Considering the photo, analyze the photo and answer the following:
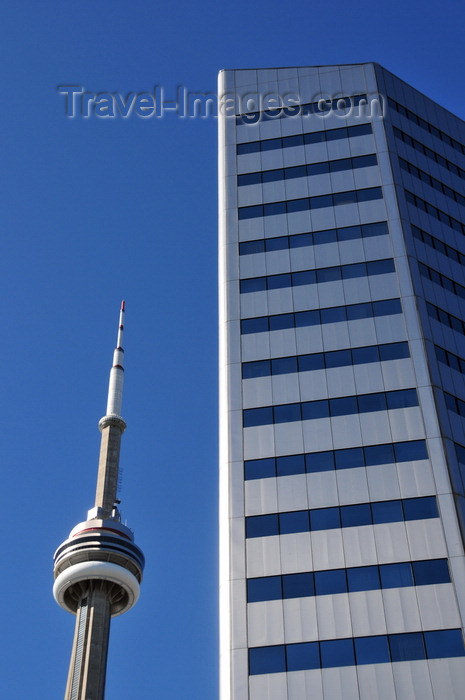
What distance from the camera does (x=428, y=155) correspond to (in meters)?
64.7

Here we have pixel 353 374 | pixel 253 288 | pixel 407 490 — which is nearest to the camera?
pixel 407 490

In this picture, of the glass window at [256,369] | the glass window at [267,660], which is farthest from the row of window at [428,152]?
the glass window at [267,660]

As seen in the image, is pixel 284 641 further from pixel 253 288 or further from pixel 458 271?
pixel 458 271

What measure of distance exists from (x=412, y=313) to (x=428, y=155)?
1733 cm

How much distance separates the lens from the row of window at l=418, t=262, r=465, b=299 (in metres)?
56.3

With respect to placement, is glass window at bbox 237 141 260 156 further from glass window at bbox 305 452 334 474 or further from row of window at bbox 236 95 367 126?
glass window at bbox 305 452 334 474

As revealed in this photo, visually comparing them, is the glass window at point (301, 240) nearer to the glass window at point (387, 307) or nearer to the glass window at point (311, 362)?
the glass window at point (387, 307)

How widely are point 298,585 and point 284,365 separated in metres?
14.1

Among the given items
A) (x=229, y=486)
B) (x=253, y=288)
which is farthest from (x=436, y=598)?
(x=253, y=288)

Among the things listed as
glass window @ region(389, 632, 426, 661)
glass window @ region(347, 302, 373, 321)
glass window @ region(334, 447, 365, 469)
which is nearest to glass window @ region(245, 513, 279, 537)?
glass window @ region(334, 447, 365, 469)

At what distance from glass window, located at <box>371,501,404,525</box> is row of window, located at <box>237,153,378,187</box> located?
86.4ft

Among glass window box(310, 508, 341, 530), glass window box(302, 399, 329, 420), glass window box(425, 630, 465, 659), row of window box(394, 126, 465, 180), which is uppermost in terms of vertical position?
row of window box(394, 126, 465, 180)

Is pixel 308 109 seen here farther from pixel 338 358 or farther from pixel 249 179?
pixel 338 358

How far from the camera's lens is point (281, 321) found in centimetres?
5456
